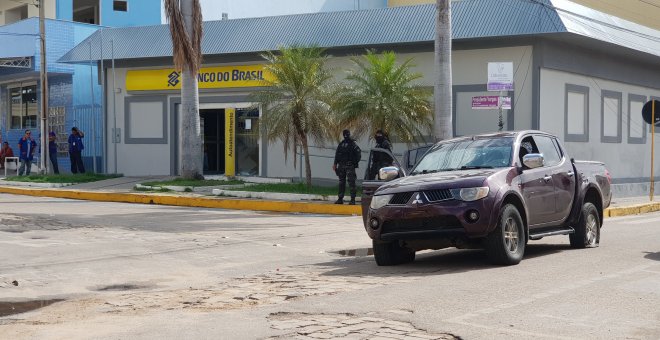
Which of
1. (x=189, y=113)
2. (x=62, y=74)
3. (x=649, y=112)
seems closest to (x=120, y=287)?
(x=189, y=113)

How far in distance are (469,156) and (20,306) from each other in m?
5.89

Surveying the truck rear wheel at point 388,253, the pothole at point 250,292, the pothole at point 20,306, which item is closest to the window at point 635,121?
the truck rear wheel at point 388,253

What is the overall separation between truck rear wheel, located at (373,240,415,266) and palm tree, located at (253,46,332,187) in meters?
12.8

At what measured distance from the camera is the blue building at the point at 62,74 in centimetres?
3338

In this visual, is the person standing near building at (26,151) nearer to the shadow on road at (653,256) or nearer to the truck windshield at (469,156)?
the truck windshield at (469,156)

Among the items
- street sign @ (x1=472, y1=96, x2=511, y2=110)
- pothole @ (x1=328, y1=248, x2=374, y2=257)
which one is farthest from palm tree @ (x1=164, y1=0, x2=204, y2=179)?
pothole @ (x1=328, y1=248, x2=374, y2=257)

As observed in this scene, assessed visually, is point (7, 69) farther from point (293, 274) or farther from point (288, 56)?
point (293, 274)

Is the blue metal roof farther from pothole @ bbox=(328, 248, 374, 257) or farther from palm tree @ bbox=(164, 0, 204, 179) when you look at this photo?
pothole @ bbox=(328, 248, 374, 257)

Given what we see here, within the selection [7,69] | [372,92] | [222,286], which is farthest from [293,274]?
[7,69]

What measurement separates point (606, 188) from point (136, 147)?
70.9 ft

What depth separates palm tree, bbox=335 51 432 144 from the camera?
74.0 ft

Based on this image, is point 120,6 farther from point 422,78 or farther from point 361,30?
point 422,78

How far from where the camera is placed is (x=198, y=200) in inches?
893

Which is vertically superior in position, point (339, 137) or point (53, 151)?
point (339, 137)
